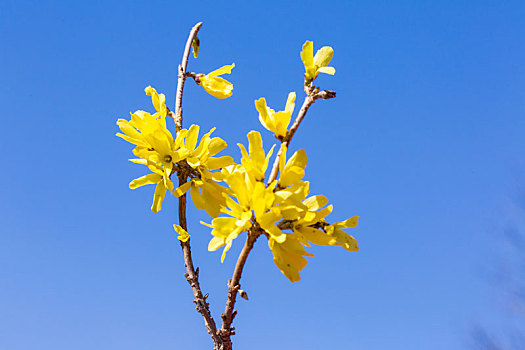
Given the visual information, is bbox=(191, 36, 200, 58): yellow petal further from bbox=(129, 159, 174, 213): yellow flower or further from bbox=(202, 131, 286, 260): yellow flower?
bbox=(202, 131, 286, 260): yellow flower

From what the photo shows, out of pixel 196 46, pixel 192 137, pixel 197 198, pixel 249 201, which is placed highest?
pixel 196 46

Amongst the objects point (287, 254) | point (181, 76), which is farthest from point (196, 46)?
point (287, 254)

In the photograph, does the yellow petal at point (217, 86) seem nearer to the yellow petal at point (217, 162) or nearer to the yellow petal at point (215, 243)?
the yellow petal at point (217, 162)

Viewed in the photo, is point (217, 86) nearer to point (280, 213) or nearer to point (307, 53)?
point (307, 53)

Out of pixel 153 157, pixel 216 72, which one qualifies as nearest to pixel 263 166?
pixel 153 157

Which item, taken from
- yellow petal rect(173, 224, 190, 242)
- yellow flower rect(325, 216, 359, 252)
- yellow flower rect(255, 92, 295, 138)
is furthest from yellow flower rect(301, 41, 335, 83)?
yellow petal rect(173, 224, 190, 242)
